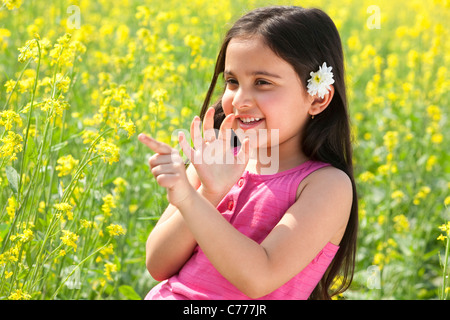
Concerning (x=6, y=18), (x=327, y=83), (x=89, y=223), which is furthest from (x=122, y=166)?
(x=6, y=18)

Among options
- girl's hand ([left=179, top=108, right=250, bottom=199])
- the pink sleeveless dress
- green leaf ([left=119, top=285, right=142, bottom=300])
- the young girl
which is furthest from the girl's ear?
green leaf ([left=119, top=285, right=142, bottom=300])

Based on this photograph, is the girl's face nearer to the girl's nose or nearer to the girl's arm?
the girl's nose

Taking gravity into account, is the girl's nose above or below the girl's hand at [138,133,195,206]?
above

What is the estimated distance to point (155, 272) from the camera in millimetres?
1713

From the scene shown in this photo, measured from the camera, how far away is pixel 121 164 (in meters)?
2.72

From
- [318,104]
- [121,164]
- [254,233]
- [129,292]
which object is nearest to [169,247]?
[254,233]

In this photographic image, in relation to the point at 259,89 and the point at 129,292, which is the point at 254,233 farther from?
the point at 129,292

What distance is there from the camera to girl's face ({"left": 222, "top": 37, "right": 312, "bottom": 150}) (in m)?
1.57

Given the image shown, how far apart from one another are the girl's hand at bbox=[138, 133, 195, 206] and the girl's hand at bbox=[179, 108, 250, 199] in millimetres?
89

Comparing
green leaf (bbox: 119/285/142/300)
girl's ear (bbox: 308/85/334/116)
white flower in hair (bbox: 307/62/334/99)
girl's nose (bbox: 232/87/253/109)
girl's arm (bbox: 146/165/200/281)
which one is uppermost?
white flower in hair (bbox: 307/62/334/99)

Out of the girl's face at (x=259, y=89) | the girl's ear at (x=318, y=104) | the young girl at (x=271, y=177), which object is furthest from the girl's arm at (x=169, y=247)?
the girl's ear at (x=318, y=104)

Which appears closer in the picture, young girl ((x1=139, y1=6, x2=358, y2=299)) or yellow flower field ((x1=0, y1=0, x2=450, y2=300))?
young girl ((x1=139, y1=6, x2=358, y2=299))

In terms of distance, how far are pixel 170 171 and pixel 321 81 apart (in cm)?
54

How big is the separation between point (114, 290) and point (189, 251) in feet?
2.38
